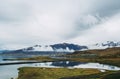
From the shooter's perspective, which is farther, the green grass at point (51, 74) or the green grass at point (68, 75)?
the green grass at point (51, 74)

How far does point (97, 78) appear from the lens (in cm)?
8575

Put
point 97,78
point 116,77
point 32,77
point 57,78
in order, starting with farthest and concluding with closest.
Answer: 1. point 32,77
2. point 57,78
3. point 97,78
4. point 116,77

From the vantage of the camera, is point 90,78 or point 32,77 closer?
point 90,78

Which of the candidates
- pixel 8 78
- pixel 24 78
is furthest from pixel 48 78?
pixel 8 78

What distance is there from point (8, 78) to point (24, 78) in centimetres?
652

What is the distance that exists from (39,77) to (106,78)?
100 ft

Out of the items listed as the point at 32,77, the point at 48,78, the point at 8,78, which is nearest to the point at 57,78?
the point at 48,78

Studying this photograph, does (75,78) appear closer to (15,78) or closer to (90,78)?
(90,78)

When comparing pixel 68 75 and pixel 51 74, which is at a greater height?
pixel 51 74

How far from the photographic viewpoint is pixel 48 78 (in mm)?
98750

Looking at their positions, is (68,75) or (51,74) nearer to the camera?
(68,75)

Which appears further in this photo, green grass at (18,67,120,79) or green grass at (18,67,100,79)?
green grass at (18,67,100,79)

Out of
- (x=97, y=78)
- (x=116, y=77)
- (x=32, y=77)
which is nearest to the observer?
(x=116, y=77)

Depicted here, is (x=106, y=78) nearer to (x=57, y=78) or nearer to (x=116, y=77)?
(x=116, y=77)
